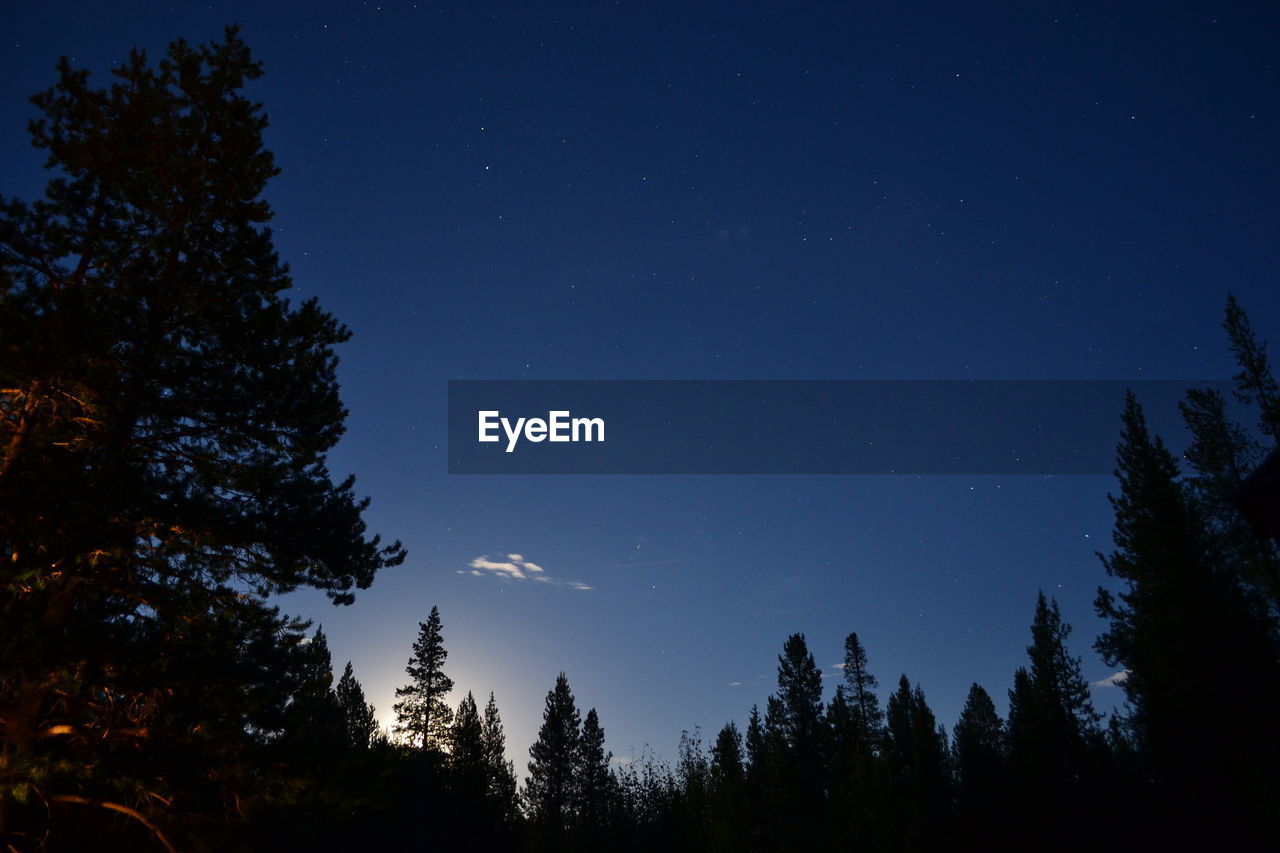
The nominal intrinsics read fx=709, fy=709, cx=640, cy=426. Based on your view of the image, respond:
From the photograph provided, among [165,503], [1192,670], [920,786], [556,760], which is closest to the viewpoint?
[165,503]

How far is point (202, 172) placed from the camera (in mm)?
13039

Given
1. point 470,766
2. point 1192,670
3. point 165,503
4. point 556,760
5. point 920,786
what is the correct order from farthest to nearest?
1. point 556,760
2. point 470,766
3. point 920,786
4. point 1192,670
5. point 165,503

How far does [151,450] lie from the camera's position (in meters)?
12.1

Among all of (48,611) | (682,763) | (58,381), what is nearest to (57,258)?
(58,381)

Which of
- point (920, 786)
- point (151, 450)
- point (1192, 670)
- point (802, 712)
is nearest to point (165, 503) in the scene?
point (151, 450)

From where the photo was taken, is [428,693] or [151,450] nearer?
[151,450]

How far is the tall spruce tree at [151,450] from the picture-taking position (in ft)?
33.4

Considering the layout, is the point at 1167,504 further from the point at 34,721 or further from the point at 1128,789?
the point at 34,721

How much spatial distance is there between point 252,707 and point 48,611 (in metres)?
3.29

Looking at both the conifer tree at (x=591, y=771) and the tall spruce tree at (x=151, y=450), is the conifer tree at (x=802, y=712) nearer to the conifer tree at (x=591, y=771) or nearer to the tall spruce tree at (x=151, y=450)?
the conifer tree at (x=591, y=771)

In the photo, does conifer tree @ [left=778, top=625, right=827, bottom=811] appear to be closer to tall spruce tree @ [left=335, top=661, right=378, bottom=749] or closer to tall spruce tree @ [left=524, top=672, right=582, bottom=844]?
tall spruce tree @ [left=524, top=672, right=582, bottom=844]

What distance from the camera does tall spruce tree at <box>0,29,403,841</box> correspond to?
33.4 ft

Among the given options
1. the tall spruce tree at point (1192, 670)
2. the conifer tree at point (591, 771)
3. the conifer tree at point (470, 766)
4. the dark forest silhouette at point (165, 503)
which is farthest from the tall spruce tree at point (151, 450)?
the conifer tree at point (591, 771)

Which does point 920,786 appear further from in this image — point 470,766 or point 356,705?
point 356,705
